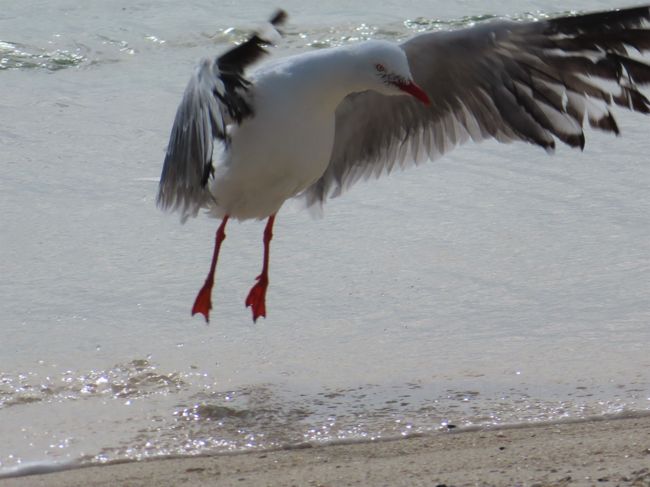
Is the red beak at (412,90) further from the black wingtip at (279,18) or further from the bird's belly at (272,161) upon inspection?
the black wingtip at (279,18)

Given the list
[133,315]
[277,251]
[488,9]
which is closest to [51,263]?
[133,315]

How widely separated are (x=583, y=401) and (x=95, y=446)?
1.80m

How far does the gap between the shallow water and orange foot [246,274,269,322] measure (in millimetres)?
97

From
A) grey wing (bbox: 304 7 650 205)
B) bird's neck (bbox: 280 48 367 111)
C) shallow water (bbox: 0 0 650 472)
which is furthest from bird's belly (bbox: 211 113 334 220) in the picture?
grey wing (bbox: 304 7 650 205)

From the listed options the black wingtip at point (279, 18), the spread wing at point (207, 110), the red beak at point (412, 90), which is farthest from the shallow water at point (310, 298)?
the black wingtip at point (279, 18)

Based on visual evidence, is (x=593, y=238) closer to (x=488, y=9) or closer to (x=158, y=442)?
(x=158, y=442)

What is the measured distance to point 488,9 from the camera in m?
11.4

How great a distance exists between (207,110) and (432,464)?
1.48m

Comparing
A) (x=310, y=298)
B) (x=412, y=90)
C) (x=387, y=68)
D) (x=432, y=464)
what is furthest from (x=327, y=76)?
(x=432, y=464)

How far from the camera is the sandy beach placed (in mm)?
4051

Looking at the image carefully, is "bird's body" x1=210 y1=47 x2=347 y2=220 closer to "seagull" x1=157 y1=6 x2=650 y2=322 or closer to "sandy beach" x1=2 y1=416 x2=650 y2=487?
"seagull" x1=157 y1=6 x2=650 y2=322

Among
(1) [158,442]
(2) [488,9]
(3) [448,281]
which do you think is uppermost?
(2) [488,9]

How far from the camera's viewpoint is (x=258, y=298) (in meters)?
5.66

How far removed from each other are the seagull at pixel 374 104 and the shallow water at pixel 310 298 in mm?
341
